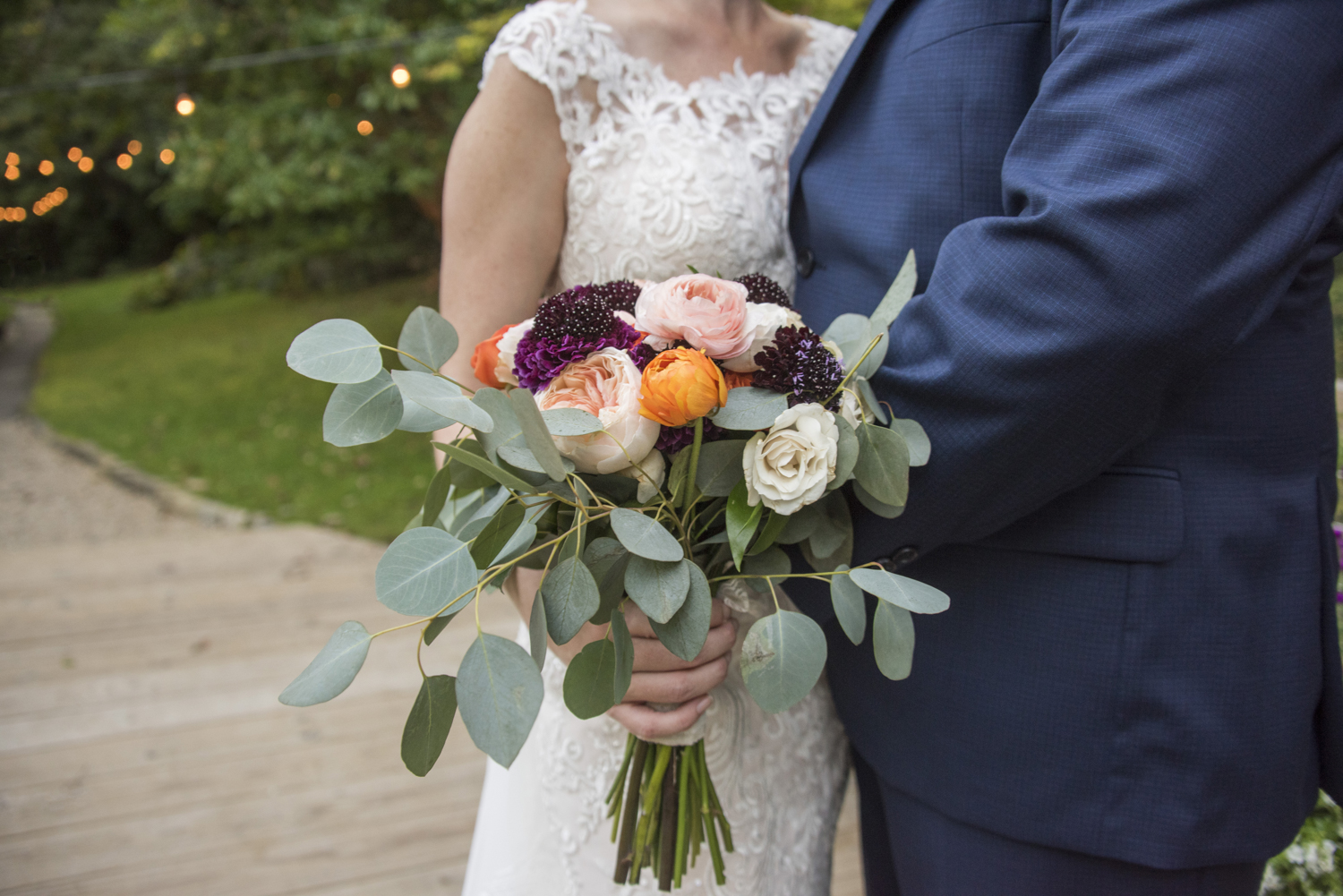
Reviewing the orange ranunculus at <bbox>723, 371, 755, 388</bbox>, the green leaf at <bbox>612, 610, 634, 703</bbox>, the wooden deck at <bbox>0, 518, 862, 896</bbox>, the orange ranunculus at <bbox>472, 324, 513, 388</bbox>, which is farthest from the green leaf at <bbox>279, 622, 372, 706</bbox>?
the wooden deck at <bbox>0, 518, 862, 896</bbox>

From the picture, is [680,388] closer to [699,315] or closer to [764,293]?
[699,315]

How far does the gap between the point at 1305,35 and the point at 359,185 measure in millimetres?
6647

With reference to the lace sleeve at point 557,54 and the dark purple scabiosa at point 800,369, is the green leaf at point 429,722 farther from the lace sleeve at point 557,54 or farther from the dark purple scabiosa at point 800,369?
the lace sleeve at point 557,54

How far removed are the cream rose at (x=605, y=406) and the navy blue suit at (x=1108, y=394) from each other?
0.31 m

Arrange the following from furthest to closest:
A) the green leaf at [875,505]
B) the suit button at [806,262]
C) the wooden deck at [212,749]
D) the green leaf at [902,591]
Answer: the wooden deck at [212,749]
the suit button at [806,262]
the green leaf at [875,505]
the green leaf at [902,591]

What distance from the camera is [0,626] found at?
4352mm

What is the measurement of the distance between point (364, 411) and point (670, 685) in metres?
0.49

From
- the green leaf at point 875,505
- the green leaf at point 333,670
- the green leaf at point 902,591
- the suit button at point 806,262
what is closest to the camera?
the green leaf at point 333,670

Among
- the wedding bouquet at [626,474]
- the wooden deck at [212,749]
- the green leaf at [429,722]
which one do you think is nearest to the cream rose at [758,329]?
the wedding bouquet at [626,474]

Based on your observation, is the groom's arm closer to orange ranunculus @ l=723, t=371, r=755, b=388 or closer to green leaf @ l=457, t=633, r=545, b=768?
orange ranunculus @ l=723, t=371, r=755, b=388

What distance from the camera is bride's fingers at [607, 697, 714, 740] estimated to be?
1.07 meters

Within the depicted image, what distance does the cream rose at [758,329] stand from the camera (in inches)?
35.9

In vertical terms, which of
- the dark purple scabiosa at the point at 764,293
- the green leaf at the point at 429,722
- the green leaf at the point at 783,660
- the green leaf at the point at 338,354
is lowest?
the green leaf at the point at 429,722

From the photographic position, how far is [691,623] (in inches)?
34.9
